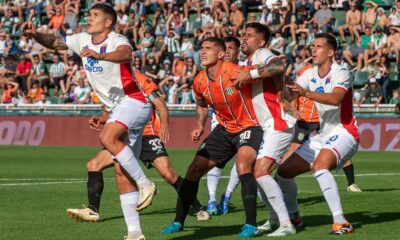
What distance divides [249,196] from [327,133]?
150 centimetres

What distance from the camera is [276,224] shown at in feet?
41.8

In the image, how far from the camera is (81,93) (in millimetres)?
37344

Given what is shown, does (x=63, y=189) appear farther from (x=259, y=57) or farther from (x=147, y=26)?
(x=147, y=26)

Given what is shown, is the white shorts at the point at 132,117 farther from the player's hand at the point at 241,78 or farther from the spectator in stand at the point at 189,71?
the spectator in stand at the point at 189,71

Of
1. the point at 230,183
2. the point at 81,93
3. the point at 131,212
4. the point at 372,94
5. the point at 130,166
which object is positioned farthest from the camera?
the point at 81,93

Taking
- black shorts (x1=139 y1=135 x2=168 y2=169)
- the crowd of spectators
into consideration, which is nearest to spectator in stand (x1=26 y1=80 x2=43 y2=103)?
the crowd of spectators

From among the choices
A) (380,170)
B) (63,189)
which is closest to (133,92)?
(63,189)

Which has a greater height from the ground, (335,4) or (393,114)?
(335,4)

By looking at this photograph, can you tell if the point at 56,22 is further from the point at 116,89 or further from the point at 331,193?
the point at 116,89

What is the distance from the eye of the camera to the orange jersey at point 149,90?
13.8m

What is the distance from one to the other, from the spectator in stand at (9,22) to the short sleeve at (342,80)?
3141cm

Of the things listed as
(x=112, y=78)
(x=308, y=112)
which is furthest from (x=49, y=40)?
(x=308, y=112)

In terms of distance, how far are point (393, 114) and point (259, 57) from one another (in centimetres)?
2012

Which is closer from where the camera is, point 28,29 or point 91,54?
point 91,54
